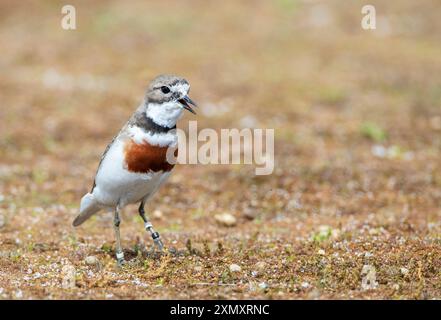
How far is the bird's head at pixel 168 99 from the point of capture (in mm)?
6957

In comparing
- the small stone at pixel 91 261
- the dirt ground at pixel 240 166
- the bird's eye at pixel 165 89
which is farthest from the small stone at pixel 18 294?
the bird's eye at pixel 165 89

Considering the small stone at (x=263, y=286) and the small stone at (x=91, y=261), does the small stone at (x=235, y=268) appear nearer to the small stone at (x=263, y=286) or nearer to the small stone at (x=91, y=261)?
the small stone at (x=263, y=286)

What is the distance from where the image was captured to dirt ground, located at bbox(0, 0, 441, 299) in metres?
6.62

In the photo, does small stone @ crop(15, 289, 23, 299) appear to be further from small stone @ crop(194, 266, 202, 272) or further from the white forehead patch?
the white forehead patch

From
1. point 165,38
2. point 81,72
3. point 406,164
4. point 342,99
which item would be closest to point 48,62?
point 81,72

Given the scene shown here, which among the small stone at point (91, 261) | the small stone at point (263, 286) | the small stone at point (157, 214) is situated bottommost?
the small stone at point (263, 286)

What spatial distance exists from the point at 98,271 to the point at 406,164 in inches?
255

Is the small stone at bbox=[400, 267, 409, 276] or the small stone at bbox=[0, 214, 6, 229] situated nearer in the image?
the small stone at bbox=[400, 267, 409, 276]

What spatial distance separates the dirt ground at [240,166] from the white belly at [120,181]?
0.63 meters

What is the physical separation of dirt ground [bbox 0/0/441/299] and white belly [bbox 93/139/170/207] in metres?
0.63

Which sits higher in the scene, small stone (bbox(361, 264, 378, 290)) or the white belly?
the white belly

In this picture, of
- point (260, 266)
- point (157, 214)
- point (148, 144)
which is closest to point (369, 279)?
point (260, 266)

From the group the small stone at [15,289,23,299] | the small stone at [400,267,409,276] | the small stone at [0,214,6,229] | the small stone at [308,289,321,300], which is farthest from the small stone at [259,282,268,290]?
the small stone at [0,214,6,229]
